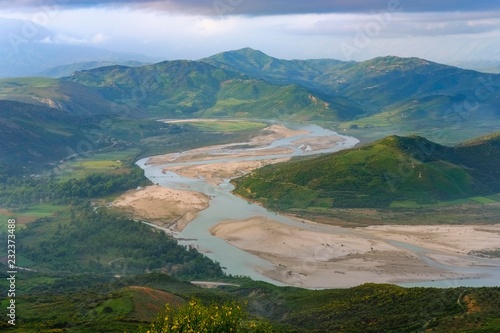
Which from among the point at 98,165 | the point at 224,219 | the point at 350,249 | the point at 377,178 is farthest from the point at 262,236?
the point at 98,165

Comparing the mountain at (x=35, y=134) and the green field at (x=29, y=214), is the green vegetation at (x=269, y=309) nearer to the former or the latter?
the green field at (x=29, y=214)

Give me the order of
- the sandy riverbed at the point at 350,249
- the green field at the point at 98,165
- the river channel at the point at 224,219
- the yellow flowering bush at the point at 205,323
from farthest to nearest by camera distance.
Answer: the green field at the point at 98,165 → the river channel at the point at 224,219 → the sandy riverbed at the point at 350,249 → the yellow flowering bush at the point at 205,323

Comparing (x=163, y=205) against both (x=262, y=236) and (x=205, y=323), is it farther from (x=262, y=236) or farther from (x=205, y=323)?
(x=205, y=323)

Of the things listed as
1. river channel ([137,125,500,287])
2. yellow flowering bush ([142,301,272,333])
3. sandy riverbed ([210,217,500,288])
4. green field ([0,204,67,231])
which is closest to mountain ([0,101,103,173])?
river channel ([137,125,500,287])

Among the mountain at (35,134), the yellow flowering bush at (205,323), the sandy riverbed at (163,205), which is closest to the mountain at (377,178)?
the sandy riverbed at (163,205)

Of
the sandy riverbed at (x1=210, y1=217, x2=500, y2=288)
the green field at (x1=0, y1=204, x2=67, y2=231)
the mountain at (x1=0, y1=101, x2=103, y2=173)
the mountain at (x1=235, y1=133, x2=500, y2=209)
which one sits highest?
the mountain at (x1=0, y1=101, x2=103, y2=173)

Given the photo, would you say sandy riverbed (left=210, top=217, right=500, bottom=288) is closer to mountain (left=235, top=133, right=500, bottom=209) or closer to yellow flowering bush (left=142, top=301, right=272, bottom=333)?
mountain (left=235, top=133, right=500, bottom=209)
